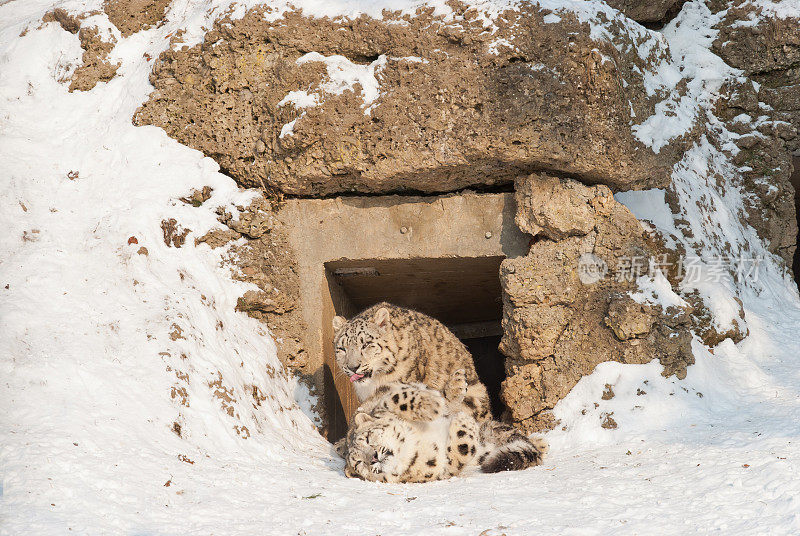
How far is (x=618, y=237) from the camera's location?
7.56 metres

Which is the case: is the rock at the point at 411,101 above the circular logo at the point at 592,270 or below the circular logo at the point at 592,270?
above

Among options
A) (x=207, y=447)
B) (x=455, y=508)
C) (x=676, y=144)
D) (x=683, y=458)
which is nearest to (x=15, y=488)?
(x=207, y=447)

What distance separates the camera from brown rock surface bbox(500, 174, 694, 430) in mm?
7316

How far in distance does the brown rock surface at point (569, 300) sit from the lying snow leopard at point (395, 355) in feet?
1.90

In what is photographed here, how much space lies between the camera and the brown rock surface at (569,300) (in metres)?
7.32

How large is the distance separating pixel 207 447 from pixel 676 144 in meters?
5.53

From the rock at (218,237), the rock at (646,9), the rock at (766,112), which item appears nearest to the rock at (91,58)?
the rock at (218,237)

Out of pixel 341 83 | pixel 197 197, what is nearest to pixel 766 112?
pixel 341 83

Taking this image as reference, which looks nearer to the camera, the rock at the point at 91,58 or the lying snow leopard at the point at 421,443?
the lying snow leopard at the point at 421,443

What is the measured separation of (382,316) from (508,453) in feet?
6.32

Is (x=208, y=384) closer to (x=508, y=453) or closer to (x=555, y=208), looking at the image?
(x=508, y=453)

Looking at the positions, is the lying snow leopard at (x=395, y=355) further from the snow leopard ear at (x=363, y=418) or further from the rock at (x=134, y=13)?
A: the rock at (x=134, y=13)

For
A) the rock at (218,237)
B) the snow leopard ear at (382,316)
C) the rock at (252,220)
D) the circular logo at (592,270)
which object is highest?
the rock at (252,220)

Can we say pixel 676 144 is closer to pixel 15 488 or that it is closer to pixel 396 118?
pixel 396 118
